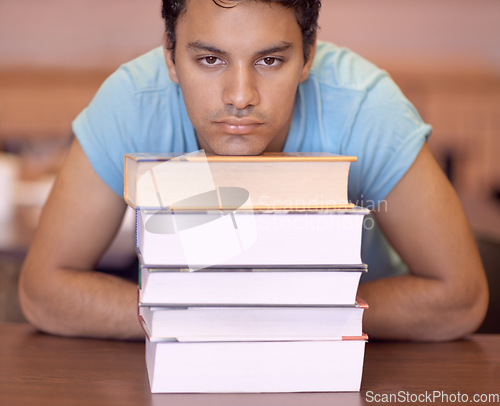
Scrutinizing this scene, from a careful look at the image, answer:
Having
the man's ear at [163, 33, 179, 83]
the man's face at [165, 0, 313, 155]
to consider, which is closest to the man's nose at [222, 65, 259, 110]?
the man's face at [165, 0, 313, 155]

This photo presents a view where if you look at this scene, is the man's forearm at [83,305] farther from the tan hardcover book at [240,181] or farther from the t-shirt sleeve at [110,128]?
the tan hardcover book at [240,181]

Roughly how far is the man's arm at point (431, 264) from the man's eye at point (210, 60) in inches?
14.2

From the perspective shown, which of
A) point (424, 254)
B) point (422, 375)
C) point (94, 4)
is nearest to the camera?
point (422, 375)

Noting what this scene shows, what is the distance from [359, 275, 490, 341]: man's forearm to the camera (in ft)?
3.10

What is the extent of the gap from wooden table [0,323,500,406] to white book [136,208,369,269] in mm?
152

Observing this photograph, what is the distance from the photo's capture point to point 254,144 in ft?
2.87

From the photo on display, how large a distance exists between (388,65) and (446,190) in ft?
15.8

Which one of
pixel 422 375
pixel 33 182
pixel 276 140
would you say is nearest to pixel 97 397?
pixel 422 375

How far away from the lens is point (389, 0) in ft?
18.3

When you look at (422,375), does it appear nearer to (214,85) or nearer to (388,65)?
(214,85)

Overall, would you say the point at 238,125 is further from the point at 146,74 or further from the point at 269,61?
the point at 146,74

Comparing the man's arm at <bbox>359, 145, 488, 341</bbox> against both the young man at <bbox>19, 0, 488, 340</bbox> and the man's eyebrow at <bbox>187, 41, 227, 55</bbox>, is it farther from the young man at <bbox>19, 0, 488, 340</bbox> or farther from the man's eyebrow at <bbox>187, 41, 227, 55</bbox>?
the man's eyebrow at <bbox>187, 41, 227, 55</bbox>

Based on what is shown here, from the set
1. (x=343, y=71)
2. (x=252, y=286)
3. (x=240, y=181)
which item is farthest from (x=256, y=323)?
(x=343, y=71)

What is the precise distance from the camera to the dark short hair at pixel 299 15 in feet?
2.94
